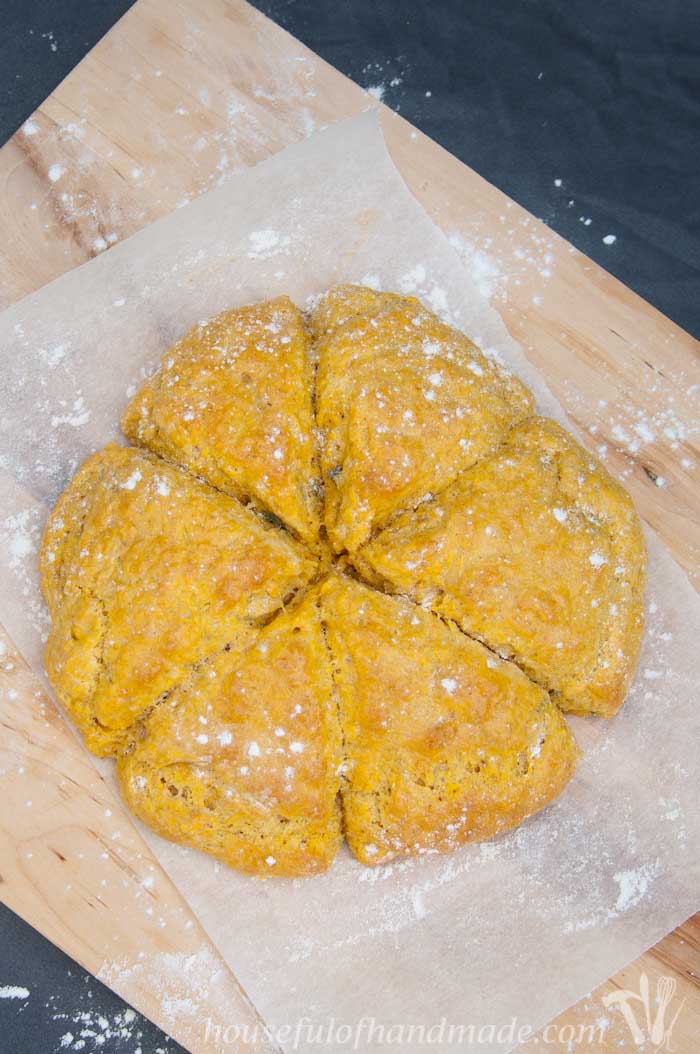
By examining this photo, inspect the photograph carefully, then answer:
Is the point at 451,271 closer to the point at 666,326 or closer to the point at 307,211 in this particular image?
the point at 307,211

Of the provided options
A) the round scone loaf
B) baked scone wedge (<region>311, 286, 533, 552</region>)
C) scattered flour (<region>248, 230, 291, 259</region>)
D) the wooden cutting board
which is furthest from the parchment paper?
baked scone wedge (<region>311, 286, 533, 552</region>)

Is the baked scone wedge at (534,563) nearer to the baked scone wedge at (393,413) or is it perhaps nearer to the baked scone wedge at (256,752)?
the baked scone wedge at (393,413)

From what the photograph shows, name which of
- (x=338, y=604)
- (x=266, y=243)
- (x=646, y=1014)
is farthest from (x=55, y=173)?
(x=646, y=1014)

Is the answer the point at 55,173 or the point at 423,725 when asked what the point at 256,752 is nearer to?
the point at 423,725

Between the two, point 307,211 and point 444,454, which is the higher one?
point 307,211

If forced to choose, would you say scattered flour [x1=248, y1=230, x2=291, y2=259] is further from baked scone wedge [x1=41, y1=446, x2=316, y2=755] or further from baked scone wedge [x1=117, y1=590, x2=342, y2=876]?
baked scone wedge [x1=117, y1=590, x2=342, y2=876]

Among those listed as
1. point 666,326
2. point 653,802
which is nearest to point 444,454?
point 666,326

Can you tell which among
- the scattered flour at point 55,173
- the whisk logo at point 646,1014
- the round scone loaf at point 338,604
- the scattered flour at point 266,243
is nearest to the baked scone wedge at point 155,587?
the round scone loaf at point 338,604
